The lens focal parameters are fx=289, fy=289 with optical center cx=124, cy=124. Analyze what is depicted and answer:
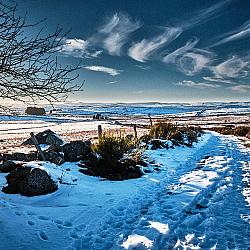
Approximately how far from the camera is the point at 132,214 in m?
5.12

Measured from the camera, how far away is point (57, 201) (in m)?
5.64

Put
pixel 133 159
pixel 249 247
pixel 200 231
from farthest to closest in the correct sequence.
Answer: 1. pixel 133 159
2. pixel 200 231
3. pixel 249 247

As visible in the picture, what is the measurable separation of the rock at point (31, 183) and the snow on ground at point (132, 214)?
0.63ft

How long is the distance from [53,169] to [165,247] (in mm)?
3739

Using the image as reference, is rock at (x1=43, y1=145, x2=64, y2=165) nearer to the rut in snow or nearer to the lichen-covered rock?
the rut in snow

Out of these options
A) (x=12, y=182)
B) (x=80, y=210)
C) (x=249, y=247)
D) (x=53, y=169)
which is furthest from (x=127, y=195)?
(x=249, y=247)

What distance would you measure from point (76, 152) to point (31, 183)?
303 centimetres

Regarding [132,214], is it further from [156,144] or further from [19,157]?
[156,144]

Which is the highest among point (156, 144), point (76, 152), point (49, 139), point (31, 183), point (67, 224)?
point (76, 152)

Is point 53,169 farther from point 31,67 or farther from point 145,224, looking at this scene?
point 31,67

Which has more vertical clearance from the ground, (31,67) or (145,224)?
(31,67)

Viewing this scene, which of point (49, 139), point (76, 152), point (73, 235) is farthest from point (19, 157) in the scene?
point (49, 139)

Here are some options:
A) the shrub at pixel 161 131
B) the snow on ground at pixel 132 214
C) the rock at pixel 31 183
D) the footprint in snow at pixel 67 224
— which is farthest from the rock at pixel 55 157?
the shrub at pixel 161 131

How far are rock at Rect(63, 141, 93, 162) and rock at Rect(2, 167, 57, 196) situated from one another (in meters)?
2.59
